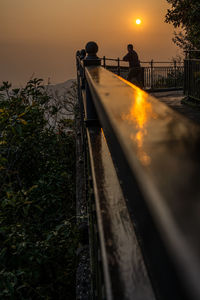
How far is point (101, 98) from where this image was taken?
1.09 m

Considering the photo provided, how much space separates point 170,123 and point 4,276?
2889 mm

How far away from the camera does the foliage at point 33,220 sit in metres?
3.54

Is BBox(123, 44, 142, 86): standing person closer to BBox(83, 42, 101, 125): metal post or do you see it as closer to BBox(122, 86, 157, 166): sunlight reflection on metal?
BBox(83, 42, 101, 125): metal post

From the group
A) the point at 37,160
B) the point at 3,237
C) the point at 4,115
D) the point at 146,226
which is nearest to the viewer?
the point at 146,226

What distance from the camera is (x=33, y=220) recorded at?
5.03 metres

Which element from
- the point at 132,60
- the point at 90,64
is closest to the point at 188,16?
the point at 132,60

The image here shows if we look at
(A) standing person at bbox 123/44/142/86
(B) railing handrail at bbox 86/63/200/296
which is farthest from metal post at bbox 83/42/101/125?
(A) standing person at bbox 123/44/142/86

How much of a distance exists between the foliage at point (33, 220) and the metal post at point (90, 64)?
1134 mm

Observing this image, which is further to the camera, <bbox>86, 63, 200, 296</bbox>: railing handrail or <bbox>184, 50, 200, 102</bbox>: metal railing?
<bbox>184, 50, 200, 102</bbox>: metal railing

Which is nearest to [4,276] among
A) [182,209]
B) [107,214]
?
[107,214]

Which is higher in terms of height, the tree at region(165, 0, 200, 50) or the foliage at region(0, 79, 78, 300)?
the tree at region(165, 0, 200, 50)

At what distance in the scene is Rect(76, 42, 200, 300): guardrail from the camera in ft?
1.05

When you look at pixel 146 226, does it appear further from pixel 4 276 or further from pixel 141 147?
pixel 4 276

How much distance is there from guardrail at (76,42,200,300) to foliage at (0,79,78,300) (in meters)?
2.33
